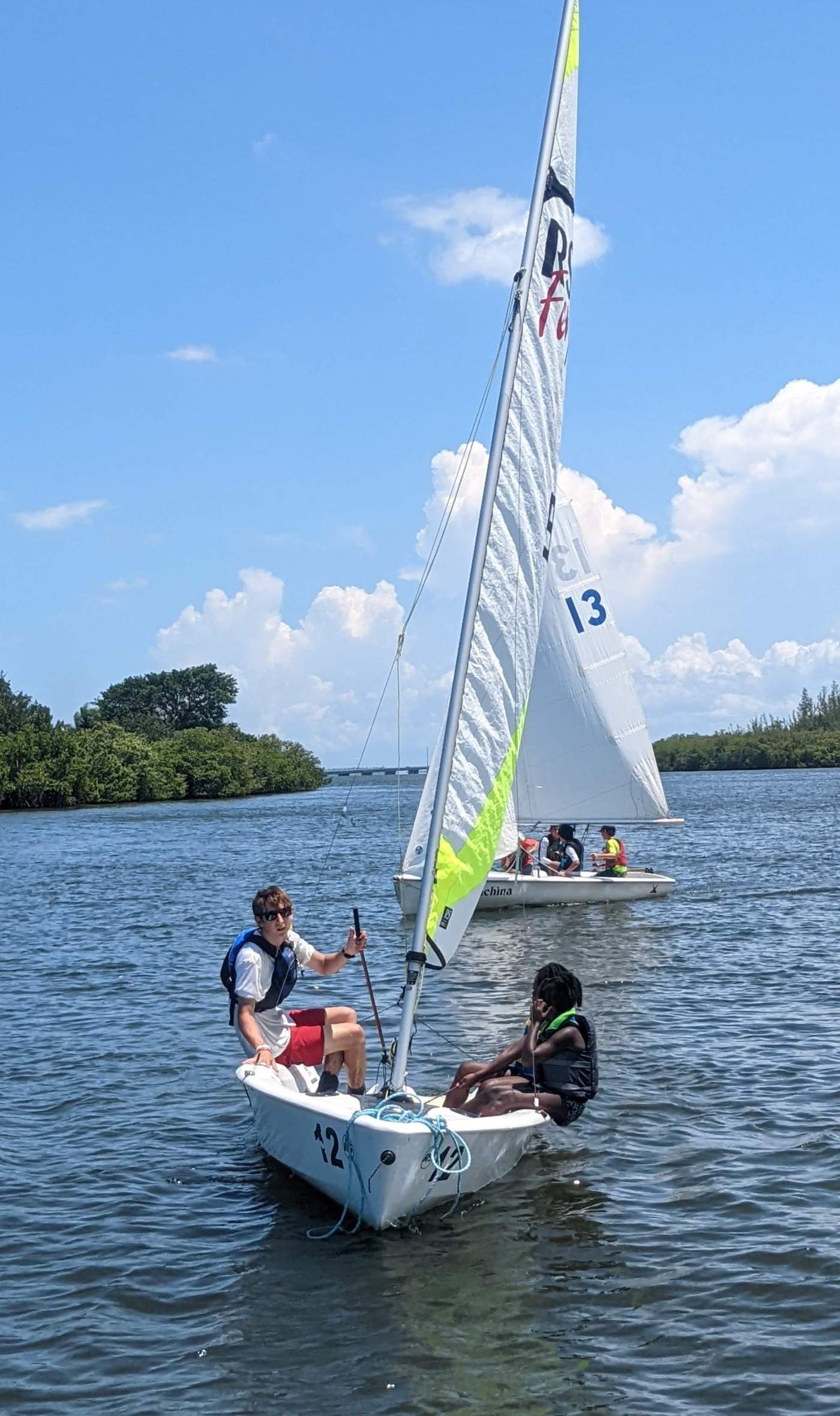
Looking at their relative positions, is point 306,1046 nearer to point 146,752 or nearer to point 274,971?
point 274,971

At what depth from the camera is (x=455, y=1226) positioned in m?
9.08

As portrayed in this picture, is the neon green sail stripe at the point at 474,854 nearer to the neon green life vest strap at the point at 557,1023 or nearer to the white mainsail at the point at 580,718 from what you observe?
the neon green life vest strap at the point at 557,1023

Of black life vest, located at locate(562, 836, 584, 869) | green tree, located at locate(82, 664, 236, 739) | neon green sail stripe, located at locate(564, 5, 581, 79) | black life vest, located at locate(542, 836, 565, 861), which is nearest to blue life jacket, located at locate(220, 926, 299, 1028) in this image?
neon green sail stripe, located at locate(564, 5, 581, 79)

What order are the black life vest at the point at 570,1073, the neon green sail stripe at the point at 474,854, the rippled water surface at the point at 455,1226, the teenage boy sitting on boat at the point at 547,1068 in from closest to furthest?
the rippled water surface at the point at 455,1226
the neon green sail stripe at the point at 474,854
the teenage boy sitting on boat at the point at 547,1068
the black life vest at the point at 570,1073

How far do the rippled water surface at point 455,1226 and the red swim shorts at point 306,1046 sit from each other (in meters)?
0.91

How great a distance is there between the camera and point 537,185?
904cm

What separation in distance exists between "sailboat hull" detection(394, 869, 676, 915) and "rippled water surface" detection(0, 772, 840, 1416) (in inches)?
168

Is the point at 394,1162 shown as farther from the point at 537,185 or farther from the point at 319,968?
the point at 537,185

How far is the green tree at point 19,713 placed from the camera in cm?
9419

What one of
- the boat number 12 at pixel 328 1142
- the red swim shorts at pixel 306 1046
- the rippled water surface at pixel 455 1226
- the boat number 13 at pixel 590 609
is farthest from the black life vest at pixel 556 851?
the boat number 12 at pixel 328 1142

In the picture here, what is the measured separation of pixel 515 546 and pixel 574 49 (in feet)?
12.3

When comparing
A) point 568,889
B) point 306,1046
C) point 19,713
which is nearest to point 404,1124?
point 306,1046

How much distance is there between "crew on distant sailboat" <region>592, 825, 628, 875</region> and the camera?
86.6 ft

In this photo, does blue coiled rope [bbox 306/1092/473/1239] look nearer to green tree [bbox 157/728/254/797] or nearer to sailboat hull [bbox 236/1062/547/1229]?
sailboat hull [bbox 236/1062/547/1229]
